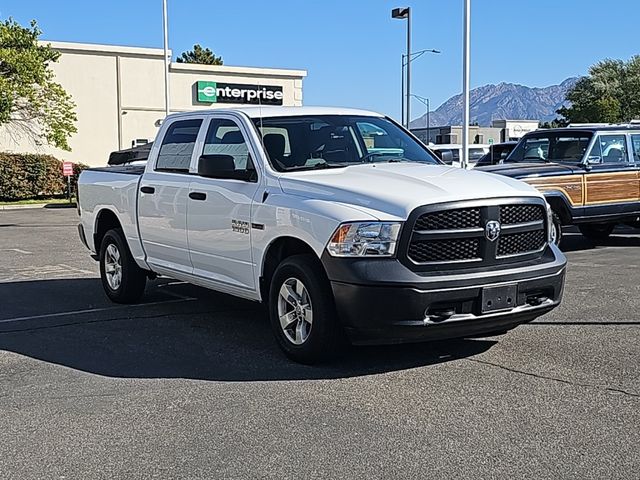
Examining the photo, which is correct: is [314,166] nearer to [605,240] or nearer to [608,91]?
[605,240]

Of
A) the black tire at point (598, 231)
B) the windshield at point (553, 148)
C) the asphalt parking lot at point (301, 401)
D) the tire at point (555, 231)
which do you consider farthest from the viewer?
the black tire at point (598, 231)

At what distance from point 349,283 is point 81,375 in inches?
84.3

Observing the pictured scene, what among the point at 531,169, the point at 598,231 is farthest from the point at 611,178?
the point at 598,231

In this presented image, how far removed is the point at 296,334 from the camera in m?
6.35

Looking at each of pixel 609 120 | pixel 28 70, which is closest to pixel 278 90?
pixel 28 70

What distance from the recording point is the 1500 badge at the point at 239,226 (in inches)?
271

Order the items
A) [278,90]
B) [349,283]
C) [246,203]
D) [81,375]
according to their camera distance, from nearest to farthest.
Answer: [349,283] < [81,375] < [246,203] < [278,90]

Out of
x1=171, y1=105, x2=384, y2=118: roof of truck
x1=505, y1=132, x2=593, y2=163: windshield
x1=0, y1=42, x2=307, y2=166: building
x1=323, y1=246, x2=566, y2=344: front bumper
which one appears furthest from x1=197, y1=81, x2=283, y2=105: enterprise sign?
x1=323, y1=246, x2=566, y2=344: front bumper

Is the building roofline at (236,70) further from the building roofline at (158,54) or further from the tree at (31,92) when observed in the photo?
the tree at (31,92)

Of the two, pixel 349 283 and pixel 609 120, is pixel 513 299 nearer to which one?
pixel 349 283

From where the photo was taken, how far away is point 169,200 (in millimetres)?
7957

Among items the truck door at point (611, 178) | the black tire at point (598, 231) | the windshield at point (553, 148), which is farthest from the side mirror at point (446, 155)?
the black tire at point (598, 231)

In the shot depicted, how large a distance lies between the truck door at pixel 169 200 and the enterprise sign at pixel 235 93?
3011 cm

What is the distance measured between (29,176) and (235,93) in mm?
11334
